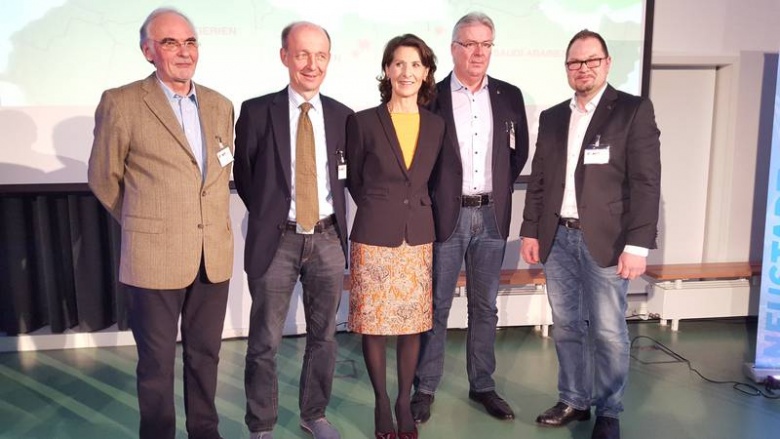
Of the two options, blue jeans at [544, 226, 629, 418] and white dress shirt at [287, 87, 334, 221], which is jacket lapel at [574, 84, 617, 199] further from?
white dress shirt at [287, 87, 334, 221]

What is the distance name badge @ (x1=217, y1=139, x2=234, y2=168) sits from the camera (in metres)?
2.21

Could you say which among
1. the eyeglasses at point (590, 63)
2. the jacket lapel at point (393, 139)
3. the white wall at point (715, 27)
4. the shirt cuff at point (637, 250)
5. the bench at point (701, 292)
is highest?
the white wall at point (715, 27)

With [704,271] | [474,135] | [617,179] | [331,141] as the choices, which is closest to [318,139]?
[331,141]

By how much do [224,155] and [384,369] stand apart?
1.05 metres

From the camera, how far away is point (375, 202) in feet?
7.64

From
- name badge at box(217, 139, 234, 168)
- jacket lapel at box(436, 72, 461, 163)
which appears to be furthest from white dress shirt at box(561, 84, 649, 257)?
name badge at box(217, 139, 234, 168)

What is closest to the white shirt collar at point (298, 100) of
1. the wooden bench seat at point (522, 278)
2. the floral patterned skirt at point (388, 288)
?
the floral patterned skirt at point (388, 288)

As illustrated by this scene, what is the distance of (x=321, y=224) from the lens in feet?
7.79

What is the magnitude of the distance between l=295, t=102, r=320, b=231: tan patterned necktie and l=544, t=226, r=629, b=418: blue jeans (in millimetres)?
1024

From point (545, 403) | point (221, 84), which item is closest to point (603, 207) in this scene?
point (545, 403)

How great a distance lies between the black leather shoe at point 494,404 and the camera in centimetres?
283

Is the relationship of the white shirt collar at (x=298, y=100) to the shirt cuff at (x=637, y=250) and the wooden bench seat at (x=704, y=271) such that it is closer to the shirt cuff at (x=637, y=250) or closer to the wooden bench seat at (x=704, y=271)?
the shirt cuff at (x=637, y=250)

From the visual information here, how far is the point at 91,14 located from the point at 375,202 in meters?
2.23

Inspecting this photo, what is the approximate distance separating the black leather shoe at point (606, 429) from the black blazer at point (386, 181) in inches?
42.9
